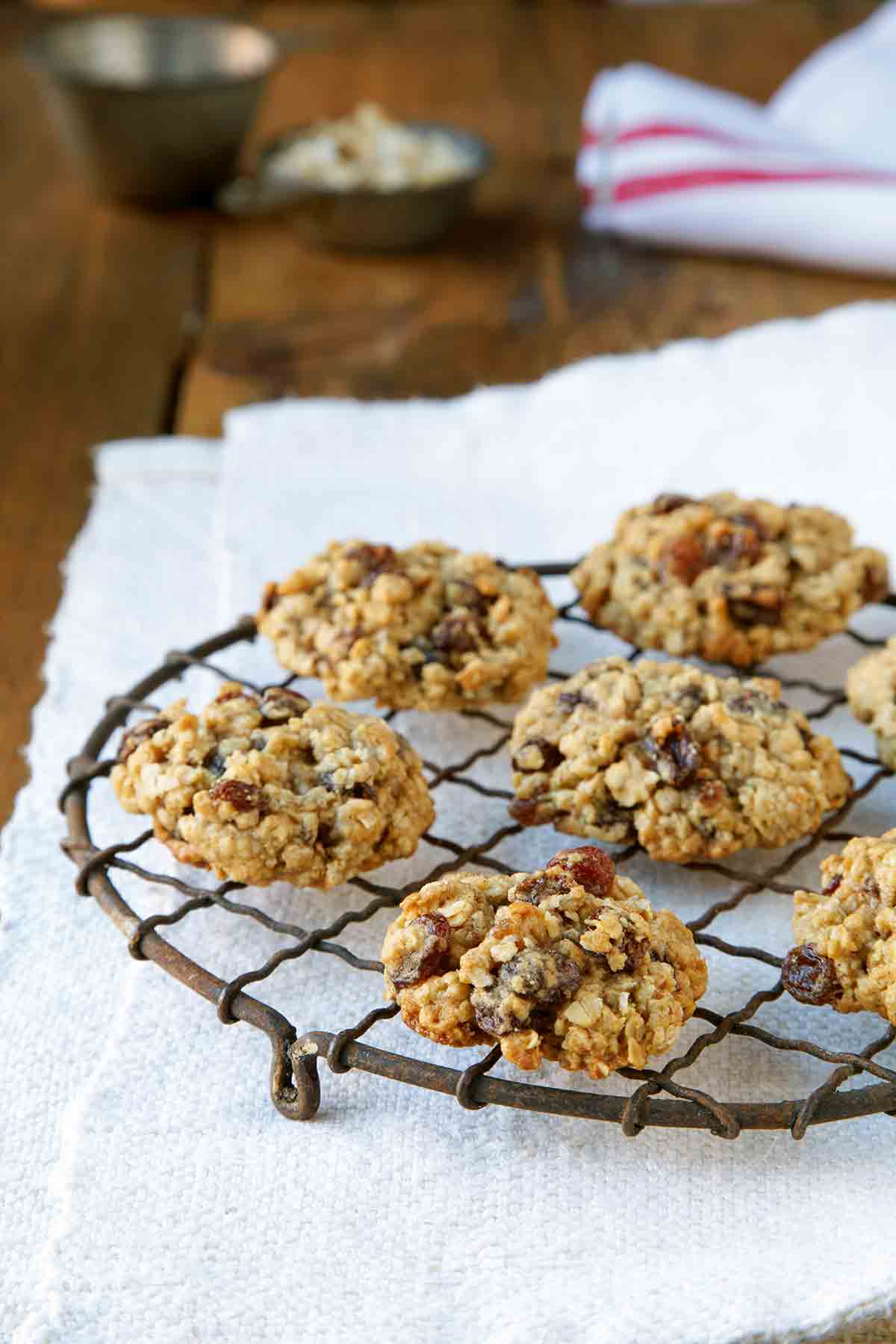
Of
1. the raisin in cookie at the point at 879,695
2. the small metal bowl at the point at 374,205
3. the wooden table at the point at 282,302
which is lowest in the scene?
the wooden table at the point at 282,302

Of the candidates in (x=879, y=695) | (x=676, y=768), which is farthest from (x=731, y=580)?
(x=676, y=768)

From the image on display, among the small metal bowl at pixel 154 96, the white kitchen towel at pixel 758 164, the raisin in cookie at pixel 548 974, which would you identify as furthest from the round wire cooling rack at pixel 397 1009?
the small metal bowl at pixel 154 96

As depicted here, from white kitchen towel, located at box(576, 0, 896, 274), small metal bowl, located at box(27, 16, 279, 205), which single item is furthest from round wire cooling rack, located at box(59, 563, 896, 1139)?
small metal bowl, located at box(27, 16, 279, 205)

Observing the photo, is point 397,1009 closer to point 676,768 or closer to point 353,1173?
point 353,1173

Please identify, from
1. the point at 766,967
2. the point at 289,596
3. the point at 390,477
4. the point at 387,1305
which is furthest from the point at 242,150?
the point at 387,1305

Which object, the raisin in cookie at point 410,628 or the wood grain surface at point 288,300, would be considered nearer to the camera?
the raisin in cookie at point 410,628

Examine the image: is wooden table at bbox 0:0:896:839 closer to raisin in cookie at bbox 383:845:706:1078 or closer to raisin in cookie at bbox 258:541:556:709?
raisin in cookie at bbox 258:541:556:709

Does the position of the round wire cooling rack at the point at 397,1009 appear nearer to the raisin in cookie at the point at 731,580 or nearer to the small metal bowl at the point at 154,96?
the raisin in cookie at the point at 731,580
